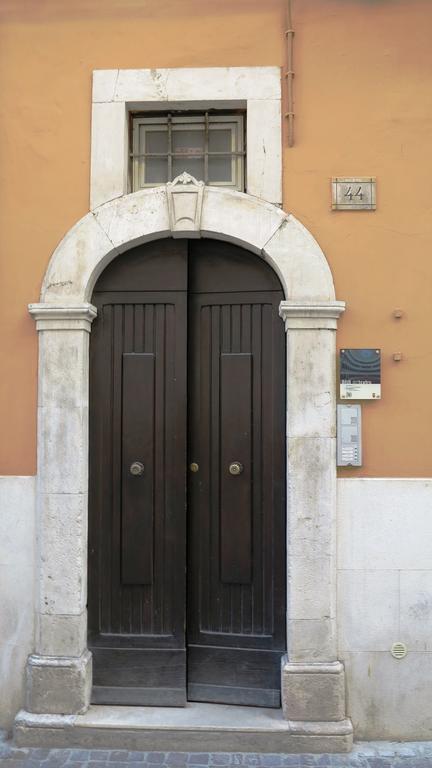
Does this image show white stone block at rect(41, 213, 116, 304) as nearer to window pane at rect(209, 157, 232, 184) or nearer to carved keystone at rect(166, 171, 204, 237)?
carved keystone at rect(166, 171, 204, 237)

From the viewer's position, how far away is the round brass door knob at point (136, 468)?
15.1ft

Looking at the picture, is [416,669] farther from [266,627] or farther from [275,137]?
[275,137]

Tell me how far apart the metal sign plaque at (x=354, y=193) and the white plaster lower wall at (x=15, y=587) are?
2.73 m

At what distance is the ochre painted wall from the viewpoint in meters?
4.48

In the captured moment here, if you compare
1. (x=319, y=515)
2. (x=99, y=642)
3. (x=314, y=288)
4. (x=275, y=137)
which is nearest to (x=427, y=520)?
(x=319, y=515)

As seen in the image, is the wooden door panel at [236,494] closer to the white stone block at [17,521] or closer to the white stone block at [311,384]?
the white stone block at [311,384]

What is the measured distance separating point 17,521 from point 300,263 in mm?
2524

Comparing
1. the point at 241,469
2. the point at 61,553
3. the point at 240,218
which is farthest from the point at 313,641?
the point at 240,218

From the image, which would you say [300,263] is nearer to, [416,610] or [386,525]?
[386,525]

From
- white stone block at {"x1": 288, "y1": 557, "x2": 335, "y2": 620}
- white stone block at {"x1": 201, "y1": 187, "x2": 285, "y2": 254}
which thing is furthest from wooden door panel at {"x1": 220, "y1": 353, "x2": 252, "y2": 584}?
white stone block at {"x1": 201, "y1": 187, "x2": 285, "y2": 254}

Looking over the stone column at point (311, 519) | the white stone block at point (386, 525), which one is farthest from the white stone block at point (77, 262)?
the white stone block at point (386, 525)

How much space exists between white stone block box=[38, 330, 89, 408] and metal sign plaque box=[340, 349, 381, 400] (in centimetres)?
172

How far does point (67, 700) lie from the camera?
14.3 ft

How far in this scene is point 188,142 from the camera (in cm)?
482
